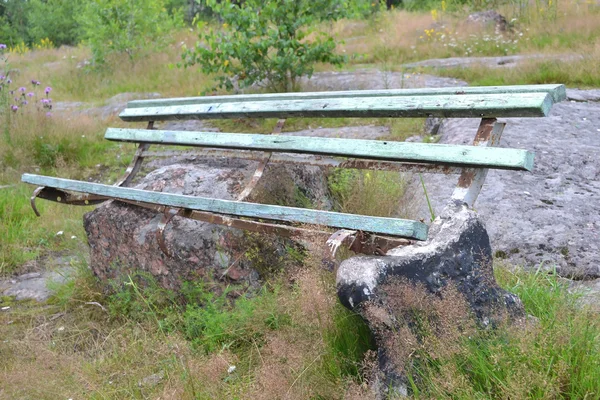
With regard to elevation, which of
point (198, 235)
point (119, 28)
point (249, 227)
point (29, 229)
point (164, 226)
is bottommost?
point (119, 28)

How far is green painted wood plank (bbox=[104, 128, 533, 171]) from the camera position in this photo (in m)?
2.48

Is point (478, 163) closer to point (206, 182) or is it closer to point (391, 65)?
point (206, 182)

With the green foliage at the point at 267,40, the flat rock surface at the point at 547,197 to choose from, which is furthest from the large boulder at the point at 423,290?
the green foliage at the point at 267,40

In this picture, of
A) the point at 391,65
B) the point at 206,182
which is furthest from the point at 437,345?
the point at 391,65

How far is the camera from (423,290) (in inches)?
87.6

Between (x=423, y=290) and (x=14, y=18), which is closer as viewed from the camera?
(x=423, y=290)

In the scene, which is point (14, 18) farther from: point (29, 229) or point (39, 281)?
point (39, 281)

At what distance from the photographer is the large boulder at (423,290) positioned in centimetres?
Answer: 214

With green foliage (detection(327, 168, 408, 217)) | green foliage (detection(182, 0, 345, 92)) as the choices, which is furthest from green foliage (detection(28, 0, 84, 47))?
green foliage (detection(327, 168, 408, 217))

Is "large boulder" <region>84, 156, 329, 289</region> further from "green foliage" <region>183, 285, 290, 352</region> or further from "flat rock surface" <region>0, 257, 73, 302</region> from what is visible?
"flat rock surface" <region>0, 257, 73, 302</region>

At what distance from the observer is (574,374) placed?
1.95 m

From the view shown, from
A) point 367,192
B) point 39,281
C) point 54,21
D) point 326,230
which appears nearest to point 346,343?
point 326,230

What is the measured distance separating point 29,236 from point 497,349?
160 inches

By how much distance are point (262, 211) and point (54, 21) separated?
2489 cm
